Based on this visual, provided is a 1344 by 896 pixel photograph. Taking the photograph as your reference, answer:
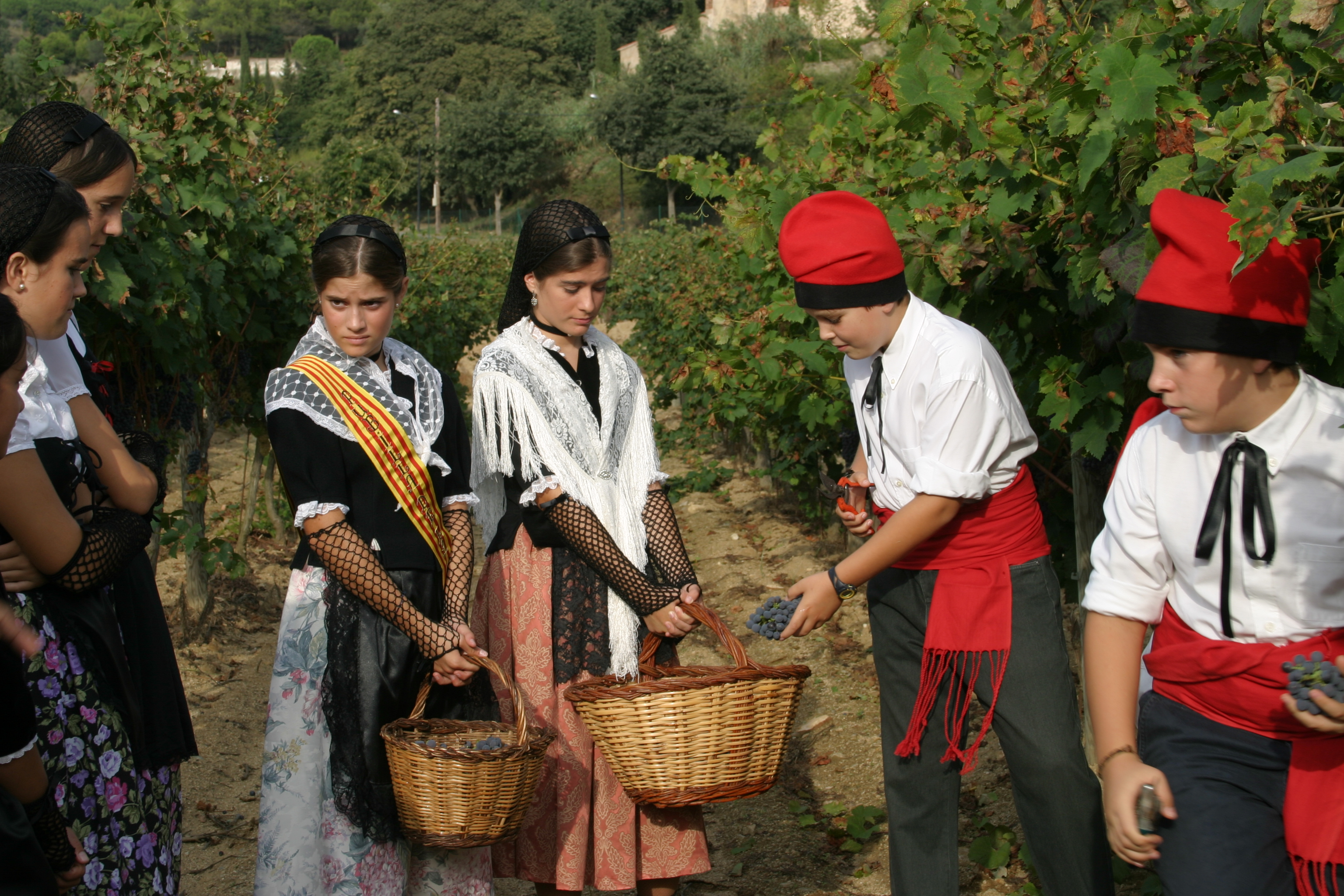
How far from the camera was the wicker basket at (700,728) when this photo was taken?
8.00ft

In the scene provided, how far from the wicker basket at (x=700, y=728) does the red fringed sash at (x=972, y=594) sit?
0.31 meters

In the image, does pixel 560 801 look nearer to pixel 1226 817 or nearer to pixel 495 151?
pixel 1226 817

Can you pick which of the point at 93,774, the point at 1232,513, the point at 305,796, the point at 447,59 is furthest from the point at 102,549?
the point at 447,59

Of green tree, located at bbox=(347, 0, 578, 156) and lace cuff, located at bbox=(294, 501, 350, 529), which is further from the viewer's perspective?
green tree, located at bbox=(347, 0, 578, 156)

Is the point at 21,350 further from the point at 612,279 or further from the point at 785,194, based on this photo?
the point at 612,279

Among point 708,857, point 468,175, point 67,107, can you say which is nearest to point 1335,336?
point 708,857

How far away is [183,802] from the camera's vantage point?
4.32 metres

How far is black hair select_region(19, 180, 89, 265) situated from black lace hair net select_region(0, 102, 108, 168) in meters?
0.30

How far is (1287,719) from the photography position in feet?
5.72

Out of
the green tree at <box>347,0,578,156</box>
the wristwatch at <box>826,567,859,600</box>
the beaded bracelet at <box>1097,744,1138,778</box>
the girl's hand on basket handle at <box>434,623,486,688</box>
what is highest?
the green tree at <box>347,0,578,156</box>

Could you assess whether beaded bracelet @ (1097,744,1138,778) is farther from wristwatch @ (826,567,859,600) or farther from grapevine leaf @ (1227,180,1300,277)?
grapevine leaf @ (1227,180,1300,277)

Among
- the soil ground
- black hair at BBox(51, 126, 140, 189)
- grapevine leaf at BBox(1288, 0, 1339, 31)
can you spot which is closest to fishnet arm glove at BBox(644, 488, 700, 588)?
the soil ground

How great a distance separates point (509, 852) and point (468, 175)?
54652 mm

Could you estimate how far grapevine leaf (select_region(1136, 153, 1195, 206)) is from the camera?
6.78 feet
